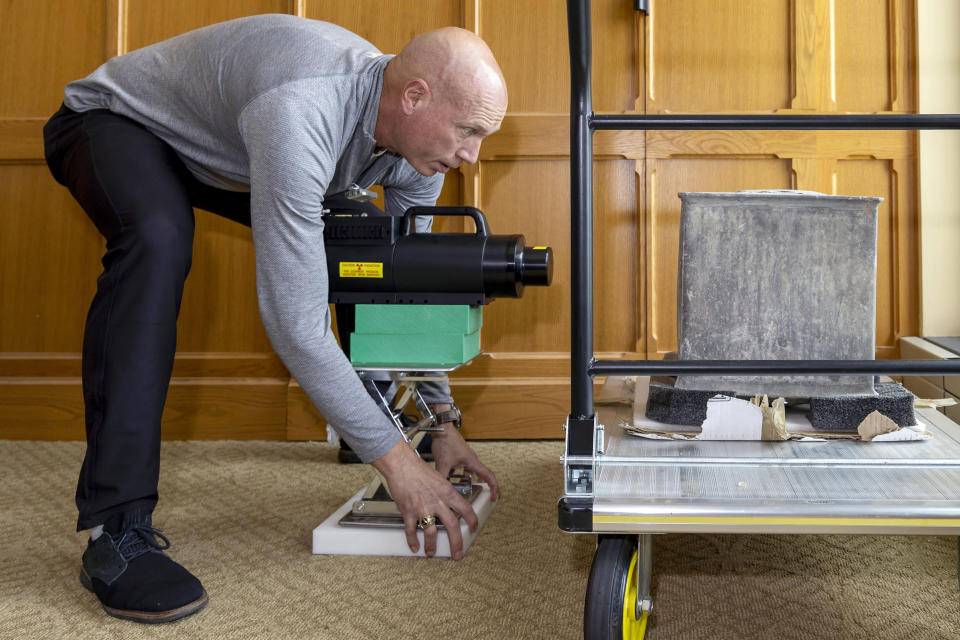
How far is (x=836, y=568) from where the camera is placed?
117cm

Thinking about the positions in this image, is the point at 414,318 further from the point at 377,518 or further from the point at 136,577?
the point at 136,577

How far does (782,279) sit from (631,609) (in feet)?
1.60

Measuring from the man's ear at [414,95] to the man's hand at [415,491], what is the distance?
477 mm

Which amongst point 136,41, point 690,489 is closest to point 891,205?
point 690,489

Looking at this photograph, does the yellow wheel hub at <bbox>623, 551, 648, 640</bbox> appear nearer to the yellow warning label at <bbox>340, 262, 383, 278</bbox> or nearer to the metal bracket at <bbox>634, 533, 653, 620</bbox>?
the metal bracket at <bbox>634, 533, 653, 620</bbox>

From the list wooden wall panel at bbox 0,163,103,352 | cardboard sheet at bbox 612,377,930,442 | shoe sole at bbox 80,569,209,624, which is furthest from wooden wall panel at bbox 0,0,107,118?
cardboard sheet at bbox 612,377,930,442

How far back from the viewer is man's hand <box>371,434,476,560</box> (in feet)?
3.61

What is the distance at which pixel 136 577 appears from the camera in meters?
Answer: 1.04

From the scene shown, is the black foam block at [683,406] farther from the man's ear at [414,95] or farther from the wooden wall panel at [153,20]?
the wooden wall panel at [153,20]

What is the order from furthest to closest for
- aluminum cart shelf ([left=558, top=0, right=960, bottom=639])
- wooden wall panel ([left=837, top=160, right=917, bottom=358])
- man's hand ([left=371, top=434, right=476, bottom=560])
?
1. wooden wall panel ([left=837, top=160, right=917, bottom=358])
2. man's hand ([left=371, top=434, right=476, bottom=560])
3. aluminum cart shelf ([left=558, top=0, right=960, bottom=639])

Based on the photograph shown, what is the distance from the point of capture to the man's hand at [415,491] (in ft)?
3.61

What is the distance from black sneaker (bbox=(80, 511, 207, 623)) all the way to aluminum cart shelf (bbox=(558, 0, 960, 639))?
1.77 ft

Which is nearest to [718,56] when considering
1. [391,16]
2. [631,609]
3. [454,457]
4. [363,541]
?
[391,16]

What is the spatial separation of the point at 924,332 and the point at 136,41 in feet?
7.10
